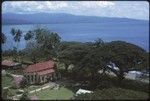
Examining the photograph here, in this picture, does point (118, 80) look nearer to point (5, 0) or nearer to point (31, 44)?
point (31, 44)

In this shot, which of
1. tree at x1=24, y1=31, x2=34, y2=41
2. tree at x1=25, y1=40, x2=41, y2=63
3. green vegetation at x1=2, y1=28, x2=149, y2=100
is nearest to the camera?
tree at x1=25, y1=40, x2=41, y2=63

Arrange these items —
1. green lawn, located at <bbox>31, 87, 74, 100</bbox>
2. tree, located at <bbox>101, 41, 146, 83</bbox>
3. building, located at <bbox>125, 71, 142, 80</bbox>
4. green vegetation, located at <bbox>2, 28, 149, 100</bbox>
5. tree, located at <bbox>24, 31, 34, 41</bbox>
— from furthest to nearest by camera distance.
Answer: tree, located at <bbox>24, 31, 34, 41</bbox> < tree, located at <bbox>101, 41, 146, 83</bbox> < green vegetation, located at <bbox>2, 28, 149, 100</bbox> < building, located at <bbox>125, 71, 142, 80</bbox> < green lawn, located at <bbox>31, 87, 74, 100</bbox>

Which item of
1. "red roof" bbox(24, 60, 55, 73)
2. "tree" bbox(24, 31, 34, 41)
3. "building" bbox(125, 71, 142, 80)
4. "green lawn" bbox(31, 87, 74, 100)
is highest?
"tree" bbox(24, 31, 34, 41)

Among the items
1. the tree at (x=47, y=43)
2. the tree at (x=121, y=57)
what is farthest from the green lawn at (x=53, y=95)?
the tree at (x=121, y=57)

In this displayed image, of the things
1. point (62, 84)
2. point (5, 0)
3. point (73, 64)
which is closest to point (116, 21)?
point (5, 0)

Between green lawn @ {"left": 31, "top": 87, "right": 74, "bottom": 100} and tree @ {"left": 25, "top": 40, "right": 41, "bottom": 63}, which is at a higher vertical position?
tree @ {"left": 25, "top": 40, "right": 41, "bottom": 63}

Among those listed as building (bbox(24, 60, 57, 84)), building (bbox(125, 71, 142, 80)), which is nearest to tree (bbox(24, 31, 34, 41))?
building (bbox(24, 60, 57, 84))

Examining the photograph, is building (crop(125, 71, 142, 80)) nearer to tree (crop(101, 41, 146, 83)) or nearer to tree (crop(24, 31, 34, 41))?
tree (crop(101, 41, 146, 83))

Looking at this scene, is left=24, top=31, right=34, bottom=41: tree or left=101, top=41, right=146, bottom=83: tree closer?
left=101, top=41, right=146, bottom=83: tree
